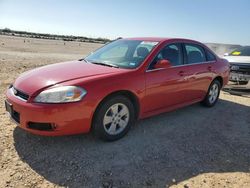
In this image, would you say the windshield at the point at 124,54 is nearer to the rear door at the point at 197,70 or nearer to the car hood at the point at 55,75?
the car hood at the point at 55,75

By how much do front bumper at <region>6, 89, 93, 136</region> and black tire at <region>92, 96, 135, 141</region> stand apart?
A: 5.7 inches

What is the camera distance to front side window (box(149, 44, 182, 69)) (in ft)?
16.6

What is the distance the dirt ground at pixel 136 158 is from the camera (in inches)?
135

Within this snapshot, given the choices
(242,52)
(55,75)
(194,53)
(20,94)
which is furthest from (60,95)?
(242,52)

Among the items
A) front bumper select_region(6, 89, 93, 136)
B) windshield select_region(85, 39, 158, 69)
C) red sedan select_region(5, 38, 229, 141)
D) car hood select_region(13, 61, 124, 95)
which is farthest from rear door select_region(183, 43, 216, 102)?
front bumper select_region(6, 89, 93, 136)

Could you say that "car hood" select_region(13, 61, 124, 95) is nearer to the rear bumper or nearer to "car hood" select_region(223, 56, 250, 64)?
the rear bumper

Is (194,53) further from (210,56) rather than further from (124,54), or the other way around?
(124,54)

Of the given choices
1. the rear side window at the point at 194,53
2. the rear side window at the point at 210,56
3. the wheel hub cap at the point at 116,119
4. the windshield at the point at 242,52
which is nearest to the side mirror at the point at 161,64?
the wheel hub cap at the point at 116,119

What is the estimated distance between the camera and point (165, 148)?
14.3ft

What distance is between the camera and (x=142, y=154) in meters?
4.09

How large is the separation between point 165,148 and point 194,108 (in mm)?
2494

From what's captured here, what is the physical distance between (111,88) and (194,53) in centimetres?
266

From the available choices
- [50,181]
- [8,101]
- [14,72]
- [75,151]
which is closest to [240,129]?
[75,151]

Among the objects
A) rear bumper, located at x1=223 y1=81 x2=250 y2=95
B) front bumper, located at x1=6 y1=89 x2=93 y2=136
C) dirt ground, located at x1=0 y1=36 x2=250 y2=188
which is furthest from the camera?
rear bumper, located at x1=223 y1=81 x2=250 y2=95
